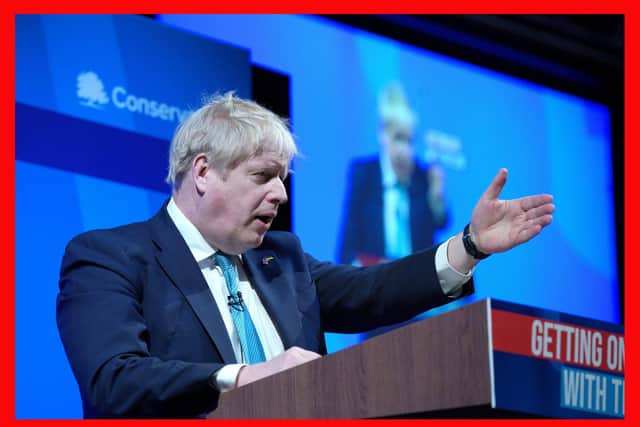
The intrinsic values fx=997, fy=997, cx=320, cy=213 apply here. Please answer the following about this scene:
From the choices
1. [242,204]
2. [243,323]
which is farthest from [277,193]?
[243,323]

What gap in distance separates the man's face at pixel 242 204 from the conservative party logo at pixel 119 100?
85cm

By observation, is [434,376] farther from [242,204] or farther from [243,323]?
[242,204]

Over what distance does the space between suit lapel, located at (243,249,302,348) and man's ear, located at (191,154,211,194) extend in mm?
217

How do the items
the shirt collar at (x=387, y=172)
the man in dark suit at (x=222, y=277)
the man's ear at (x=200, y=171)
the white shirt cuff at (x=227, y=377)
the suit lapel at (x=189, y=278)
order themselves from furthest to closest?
the shirt collar at (x=387, y=172) → the man's ear at (x=200, y=171) → the suit lapel at (x=189, y=278) → the man in dark suit at (x=222, y=277) → the white shirt cuff at (x=227, y=377)

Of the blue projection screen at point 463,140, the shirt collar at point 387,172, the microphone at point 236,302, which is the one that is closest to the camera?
the microphone at point 236,302

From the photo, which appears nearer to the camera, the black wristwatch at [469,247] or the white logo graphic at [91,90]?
the black wristwatch at [469,247]

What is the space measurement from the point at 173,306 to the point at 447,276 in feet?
2.18

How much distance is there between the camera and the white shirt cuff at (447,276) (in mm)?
2402

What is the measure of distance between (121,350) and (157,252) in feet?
1.26

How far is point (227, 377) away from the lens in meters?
1.82

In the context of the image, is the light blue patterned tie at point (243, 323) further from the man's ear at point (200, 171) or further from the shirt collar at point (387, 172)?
the shirt collar at point (387, 172)

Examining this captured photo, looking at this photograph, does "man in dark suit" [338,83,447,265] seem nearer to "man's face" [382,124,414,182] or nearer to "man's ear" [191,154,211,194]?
"man's face" [382,124,414,182]

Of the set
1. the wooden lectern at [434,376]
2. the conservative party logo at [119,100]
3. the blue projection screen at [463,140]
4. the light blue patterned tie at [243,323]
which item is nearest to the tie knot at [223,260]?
the light blue patterned tie at [243,323]

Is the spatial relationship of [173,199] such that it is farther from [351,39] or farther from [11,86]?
[351,39]
